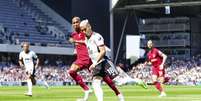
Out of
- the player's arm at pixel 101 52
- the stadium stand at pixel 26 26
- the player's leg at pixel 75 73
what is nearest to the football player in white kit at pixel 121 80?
the player's arm at pixel 101 52

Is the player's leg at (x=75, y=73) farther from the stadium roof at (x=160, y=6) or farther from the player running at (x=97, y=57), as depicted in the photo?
the stadium roof at (x=160, y=6)

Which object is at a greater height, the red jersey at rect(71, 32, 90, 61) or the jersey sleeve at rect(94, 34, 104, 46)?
the jersey sleeve at rect(94, 34, 104, 46)

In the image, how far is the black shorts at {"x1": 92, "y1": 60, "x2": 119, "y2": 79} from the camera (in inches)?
579

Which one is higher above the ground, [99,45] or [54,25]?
[99,45]

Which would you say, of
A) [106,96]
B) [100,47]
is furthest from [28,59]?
[100,47]

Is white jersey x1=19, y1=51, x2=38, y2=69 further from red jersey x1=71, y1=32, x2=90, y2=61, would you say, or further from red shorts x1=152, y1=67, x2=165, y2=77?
red jersey x1=71, y1=32, x2=90, y2=61

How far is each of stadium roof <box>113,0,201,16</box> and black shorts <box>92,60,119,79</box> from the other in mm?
62435

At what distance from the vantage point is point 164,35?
86812 mm

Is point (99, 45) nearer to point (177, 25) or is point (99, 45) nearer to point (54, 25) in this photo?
point (54, 25)

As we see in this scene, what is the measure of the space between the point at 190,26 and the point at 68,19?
16.8 metres

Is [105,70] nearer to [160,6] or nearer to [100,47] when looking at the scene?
[100,47]

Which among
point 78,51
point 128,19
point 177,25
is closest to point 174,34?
point 177,25

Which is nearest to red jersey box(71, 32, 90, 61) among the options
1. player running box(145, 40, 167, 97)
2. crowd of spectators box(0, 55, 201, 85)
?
player running box(145, 40, 167, 97)

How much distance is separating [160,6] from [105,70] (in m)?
63.8
